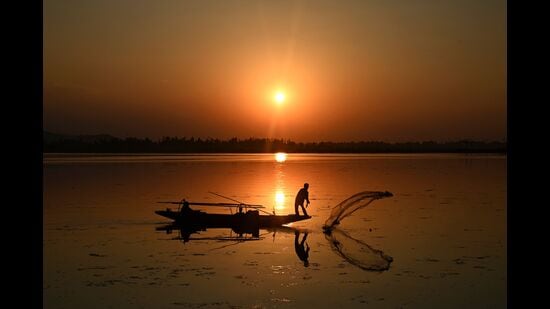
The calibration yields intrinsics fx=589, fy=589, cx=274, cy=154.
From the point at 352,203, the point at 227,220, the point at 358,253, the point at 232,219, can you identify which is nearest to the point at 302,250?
the point at 358,253

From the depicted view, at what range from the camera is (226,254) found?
1648 cm

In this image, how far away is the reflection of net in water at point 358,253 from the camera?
1449cm

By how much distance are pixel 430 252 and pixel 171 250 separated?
736 cm

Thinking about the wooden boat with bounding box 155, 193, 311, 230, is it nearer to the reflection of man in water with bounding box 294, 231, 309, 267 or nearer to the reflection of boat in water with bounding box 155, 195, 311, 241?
the reflection of boat in water with bounding box 155, 195, 311, 241

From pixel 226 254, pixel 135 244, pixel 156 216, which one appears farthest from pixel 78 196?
pixel 226 254

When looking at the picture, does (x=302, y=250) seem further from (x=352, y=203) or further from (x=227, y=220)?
(x=227, y=220)

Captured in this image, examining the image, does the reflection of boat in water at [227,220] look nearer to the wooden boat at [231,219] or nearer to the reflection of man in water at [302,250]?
the wooden boat at [231,219]

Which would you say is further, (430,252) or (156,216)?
(156,216)

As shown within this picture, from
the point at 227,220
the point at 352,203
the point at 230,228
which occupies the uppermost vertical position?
the point at 352,203

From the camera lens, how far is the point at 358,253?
1619 cm

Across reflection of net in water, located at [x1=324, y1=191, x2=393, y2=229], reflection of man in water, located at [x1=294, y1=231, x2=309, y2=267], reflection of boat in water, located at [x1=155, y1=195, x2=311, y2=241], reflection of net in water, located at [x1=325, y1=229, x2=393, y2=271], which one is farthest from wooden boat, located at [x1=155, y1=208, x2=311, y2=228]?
reflection of net in water, located at [x1=325, y1=229, x2=393, y2=271]

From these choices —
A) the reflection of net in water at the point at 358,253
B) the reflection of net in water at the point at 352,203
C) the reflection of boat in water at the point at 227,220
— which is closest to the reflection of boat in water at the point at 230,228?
the reflection of boat in water at the point at 227,220
